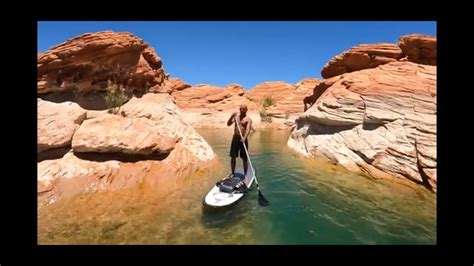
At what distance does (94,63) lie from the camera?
44.0 feet

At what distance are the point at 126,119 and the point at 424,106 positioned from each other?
13878mm

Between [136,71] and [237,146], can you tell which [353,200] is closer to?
[237,146]

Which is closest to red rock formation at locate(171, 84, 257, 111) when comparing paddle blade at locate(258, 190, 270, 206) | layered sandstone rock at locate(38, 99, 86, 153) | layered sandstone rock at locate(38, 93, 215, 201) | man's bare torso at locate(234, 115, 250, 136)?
layered sandstone rock at locate(38, 93, 215, 201)

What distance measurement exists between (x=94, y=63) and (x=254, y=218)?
10824mm

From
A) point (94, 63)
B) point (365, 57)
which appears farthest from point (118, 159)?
point (365, 57)

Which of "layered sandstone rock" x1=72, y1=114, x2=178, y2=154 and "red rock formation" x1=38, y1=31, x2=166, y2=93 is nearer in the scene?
"layered sandstone rock" x1=72, y1=114, x2=178, y2=154

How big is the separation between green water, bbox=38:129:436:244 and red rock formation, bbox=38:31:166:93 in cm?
647

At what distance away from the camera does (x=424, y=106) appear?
13.1 metres

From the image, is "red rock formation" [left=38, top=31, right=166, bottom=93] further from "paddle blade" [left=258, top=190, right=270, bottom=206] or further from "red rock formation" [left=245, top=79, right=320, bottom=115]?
"red rock formation" [left=245, top=79, right=320, bottom=115]

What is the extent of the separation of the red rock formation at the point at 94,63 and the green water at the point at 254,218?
21.2 feet

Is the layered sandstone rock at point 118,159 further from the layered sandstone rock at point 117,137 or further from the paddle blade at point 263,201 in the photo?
the paddle blade at point 263,201

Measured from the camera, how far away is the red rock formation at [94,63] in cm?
1255

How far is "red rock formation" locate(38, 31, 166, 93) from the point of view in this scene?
1255 centimetres

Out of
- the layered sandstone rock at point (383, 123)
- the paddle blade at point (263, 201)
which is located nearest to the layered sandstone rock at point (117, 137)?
the paddle blade at point (263, 201)
